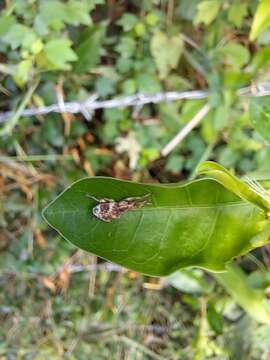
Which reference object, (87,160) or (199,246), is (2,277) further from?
(199,246)

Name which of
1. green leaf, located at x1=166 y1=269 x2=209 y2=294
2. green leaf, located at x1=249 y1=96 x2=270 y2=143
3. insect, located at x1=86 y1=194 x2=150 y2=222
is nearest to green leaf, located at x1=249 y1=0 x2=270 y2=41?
green leaf, located at x1=249 y1=96 x2=270 y2=143

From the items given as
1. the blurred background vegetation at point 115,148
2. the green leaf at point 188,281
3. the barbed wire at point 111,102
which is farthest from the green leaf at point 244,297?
the barbed wire at point 111,102

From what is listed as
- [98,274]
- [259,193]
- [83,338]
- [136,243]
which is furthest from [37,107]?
[259,193]

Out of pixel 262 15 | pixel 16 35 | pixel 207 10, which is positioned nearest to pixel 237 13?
pixel 207 10

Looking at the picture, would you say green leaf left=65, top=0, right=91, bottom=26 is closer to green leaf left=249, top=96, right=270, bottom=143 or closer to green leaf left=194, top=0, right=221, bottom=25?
green leaf left=194, top=0, right=221, bottom=25

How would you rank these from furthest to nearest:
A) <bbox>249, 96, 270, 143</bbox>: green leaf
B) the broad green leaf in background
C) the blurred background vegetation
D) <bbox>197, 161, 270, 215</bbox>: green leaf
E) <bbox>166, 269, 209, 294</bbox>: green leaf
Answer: <bbox>166, 269, 209, 294</bbox>: green leaf, the blurred background vegetation, the broad green leaf in background, <bbox>249, 96, 270, 143</bbox>: green leaf, <bbox>197, 161, 270, 215</bbox>: green leaf

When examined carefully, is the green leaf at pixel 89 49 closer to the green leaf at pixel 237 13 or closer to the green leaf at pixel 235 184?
the green leaf at pixel 237 13
